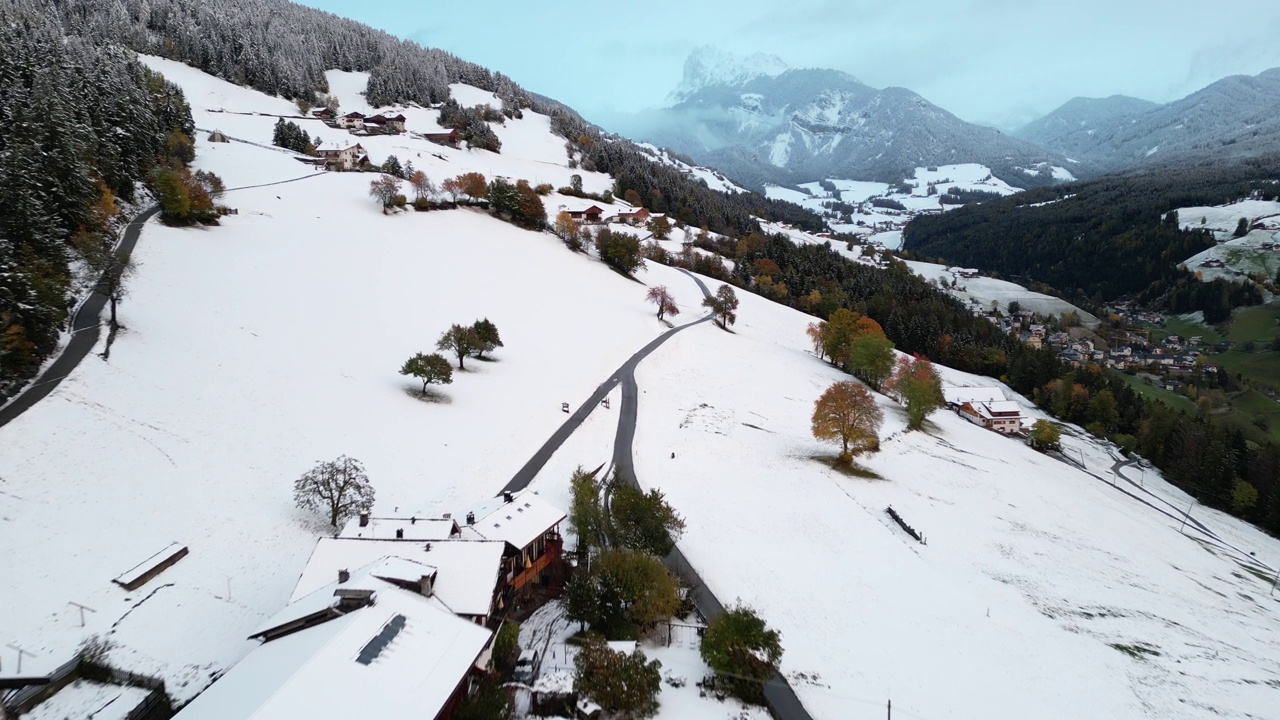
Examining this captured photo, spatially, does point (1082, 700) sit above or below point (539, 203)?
below

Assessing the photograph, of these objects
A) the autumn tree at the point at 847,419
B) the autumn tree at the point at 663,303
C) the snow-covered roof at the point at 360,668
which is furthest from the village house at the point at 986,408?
the snow-covered roof at the point at 360,668

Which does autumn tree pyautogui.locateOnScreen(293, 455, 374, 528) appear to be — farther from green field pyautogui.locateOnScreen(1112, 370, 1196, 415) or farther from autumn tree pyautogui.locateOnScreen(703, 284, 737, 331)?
green field pyautogui.locateOnScreen(1112, 370, 1196, 415)

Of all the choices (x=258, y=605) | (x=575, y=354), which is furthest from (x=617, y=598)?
(x=575, y=354)

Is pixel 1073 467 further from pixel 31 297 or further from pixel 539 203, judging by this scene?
pixel 31 297

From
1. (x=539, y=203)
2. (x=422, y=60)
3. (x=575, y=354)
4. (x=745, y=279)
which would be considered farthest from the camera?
(x=422, y=60)

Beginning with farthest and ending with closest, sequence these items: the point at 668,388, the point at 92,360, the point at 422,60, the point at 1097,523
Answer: the point at 422,60, the point at 668,388, the point at 1097,523, the point at 92,360

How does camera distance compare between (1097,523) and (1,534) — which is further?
(1097,523)

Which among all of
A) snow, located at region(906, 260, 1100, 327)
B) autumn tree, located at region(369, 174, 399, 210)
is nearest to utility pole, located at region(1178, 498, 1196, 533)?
autumn tree, located at region(369, 174, 399, 210)

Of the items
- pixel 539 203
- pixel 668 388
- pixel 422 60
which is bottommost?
pixel 668 388
